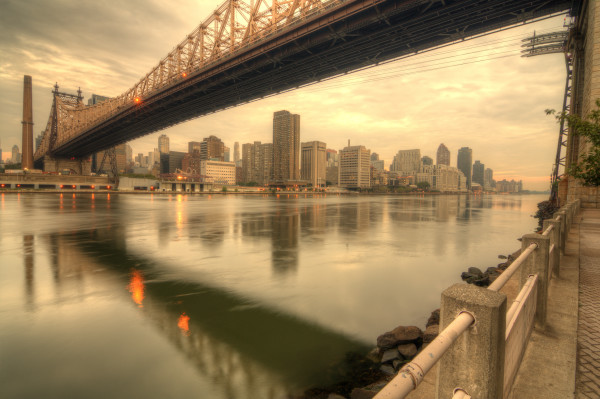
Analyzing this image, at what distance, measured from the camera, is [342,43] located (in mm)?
33562

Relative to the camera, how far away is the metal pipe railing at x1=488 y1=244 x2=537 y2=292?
9.81ft

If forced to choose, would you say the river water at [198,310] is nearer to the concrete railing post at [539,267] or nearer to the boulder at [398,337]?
the boulder at [398,337]

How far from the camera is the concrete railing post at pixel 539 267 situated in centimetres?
499

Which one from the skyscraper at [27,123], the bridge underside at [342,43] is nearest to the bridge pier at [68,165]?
the skyscraper at [27,123]

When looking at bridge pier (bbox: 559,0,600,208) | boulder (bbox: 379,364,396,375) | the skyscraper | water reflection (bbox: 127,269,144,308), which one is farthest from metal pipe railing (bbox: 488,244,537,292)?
the skyscraper

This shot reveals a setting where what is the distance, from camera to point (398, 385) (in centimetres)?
164

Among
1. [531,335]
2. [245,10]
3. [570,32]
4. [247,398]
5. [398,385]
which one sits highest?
[245,10]

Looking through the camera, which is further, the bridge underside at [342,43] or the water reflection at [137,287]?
the bridge underside at [342,43]

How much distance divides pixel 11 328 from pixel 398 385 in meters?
11.4

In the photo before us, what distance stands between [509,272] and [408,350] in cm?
465

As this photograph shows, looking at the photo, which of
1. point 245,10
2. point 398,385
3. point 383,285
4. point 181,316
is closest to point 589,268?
point 383,285

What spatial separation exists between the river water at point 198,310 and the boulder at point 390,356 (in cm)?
73

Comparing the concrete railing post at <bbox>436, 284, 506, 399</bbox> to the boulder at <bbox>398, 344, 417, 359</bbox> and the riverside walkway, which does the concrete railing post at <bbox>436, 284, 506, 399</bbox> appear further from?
the boulder at <bbox>398, 344, 417, 359</bbox>

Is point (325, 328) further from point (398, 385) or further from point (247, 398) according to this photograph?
point (398, 385)
